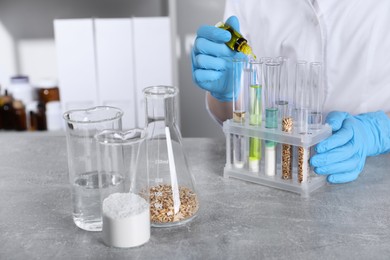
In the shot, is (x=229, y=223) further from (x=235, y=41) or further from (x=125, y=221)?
(x=235, y=41)

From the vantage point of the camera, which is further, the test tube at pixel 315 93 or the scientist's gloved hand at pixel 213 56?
the scientist's gloved hand at pixel 213 56

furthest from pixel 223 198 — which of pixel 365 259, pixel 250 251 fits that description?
pixel 365 259

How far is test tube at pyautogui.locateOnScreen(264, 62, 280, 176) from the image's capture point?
1288 mm

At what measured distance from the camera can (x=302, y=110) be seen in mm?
1277

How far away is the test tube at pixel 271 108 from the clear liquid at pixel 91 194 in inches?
14.8

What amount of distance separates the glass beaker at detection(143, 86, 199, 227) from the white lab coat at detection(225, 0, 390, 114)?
84 cm

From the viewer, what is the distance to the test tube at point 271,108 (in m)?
1.29

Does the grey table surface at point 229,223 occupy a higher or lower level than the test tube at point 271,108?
lower

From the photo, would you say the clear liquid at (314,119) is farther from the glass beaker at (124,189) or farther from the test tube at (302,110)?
the glass beaker at (124,189)

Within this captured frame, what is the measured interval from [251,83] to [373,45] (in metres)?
0.66

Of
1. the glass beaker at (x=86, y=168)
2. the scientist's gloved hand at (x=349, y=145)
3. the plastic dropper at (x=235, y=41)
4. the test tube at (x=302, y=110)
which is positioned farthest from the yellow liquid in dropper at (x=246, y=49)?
the glass beaker at (x=86, y=168)

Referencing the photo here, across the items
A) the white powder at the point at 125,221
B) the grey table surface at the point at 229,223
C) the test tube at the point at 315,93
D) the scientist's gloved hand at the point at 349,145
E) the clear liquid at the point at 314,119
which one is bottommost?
the grey table surface at the point at 229,223

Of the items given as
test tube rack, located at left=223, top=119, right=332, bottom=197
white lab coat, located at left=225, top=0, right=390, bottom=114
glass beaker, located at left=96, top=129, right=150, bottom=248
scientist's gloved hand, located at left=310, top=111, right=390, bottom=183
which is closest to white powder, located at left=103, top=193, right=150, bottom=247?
glass beaker, located at left=96, top=129, right=150, bottom=248

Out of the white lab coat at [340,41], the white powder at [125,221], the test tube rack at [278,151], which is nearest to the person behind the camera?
the white powder at [125,221]
